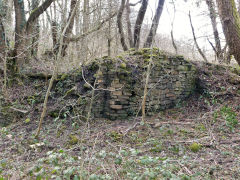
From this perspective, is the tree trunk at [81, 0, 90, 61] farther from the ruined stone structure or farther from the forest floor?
the forest floor

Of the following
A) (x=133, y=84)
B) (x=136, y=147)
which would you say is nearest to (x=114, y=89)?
(x=133, y=84)

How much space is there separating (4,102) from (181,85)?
560cm

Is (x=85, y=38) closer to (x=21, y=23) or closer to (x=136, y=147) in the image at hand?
(x=21, y=23)

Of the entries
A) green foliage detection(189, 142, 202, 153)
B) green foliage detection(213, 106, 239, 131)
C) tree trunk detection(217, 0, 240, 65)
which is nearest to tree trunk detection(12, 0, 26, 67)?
green foliage detection(189, 142, 202, 153)

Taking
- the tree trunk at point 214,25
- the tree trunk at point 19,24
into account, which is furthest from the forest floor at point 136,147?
the tree trunk at point 214,25

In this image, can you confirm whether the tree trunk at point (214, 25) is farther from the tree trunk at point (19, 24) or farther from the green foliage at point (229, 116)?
the tree trunk at point (19, 24)

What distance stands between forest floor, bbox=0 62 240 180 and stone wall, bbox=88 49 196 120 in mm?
328

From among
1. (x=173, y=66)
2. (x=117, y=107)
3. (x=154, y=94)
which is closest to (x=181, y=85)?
(x=173, y=66)

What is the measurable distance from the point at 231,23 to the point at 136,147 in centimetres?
407

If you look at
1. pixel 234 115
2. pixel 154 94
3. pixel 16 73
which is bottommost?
pixel 234 115

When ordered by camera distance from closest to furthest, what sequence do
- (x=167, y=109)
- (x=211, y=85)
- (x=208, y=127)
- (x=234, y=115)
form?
(x=208, y=127) → (x=234, y=115) → (x=167, y=109) → (x=211, y=85)

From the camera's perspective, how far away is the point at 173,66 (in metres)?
6.74

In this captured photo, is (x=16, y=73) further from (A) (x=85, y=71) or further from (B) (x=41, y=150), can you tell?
(B) (x=41, y=150)

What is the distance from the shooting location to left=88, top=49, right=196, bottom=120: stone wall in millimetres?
5770
